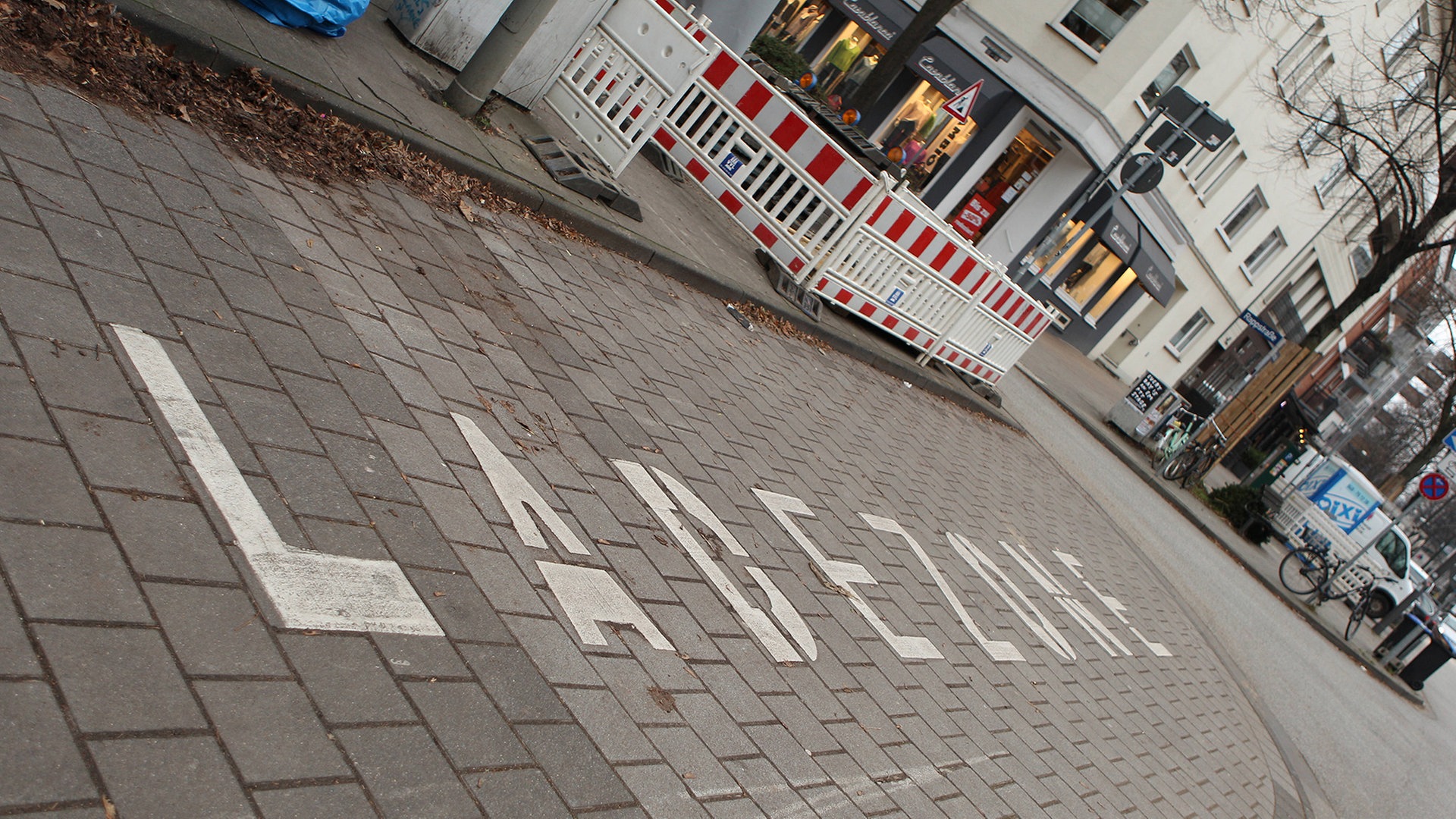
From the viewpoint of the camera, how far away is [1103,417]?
66.2ft

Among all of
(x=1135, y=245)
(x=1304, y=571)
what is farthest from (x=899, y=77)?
(x=1304, y=571)

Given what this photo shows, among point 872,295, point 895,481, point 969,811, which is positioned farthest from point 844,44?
point 969,811

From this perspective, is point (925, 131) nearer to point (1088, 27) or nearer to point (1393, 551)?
point (1088, 27)

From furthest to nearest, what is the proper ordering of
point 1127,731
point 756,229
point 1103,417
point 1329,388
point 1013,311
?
point 1329,388 < point 1103,417 < point 1013,311 < point 756,229 < point 1127,731

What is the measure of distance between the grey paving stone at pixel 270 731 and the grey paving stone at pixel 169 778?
53 mm

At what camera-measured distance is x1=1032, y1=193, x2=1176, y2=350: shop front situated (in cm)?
2273

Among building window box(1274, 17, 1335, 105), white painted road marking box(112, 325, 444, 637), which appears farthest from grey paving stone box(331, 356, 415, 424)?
building window box(1274, 17, 1335, 105)

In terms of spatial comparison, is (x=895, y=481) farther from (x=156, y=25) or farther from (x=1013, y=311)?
(x=1013, y=311)

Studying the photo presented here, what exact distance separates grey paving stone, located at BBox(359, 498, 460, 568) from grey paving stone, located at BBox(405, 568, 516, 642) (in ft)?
0.17

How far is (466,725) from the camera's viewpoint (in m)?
2.73

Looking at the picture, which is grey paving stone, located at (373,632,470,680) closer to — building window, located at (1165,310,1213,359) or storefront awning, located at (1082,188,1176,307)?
storefront awning, located at (1082,188,1176,307)

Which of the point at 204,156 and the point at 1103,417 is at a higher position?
the point at 1103,417

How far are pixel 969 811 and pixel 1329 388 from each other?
53857mm

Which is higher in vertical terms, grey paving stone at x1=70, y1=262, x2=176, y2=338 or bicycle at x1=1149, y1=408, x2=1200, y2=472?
bicycle at x1=1149, y1=408, x2=1200, y2=472
